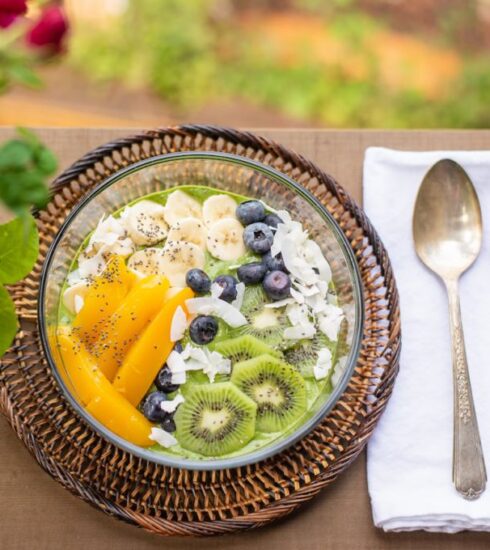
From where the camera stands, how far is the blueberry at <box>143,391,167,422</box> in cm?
115

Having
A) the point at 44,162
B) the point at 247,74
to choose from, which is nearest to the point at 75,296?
the point at 44,162

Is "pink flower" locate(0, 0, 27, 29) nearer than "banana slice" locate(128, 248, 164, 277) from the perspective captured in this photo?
Yes

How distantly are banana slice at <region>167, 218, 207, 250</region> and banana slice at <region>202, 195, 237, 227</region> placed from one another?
24 mm

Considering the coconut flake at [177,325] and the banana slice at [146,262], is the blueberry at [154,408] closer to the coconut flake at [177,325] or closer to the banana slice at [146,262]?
the coconut flake at [177,325]

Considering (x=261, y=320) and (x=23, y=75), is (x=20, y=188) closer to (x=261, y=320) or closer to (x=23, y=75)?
(x=23, y=75)

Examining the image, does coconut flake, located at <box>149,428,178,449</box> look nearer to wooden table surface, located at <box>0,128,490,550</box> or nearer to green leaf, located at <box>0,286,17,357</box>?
wooden table surface, located at <box>0,128,490,550</box>

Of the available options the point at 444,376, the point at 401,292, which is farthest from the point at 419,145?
the point at 444,376

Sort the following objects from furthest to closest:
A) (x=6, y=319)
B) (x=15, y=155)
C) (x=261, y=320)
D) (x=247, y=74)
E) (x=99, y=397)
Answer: (x=247, y=74) < (x=261, y=320) < (x=99, y=397) < (x=6, y=319) < (x=15, y=155)

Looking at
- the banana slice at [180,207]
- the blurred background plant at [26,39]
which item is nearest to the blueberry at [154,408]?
the banana slice at [180,207]

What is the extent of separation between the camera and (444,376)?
1.25 metres

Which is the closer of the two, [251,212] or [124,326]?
[124,326]

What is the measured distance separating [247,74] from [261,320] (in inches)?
47.7

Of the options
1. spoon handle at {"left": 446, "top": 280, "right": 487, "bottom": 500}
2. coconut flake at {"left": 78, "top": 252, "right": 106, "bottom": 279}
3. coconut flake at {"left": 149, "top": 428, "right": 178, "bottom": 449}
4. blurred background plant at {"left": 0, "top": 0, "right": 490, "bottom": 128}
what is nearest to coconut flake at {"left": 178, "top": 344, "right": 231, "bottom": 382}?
coconut flake at {"left": 149, "top": 428, "right": 178, "bottom": 449}

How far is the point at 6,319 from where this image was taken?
97 centimetres
